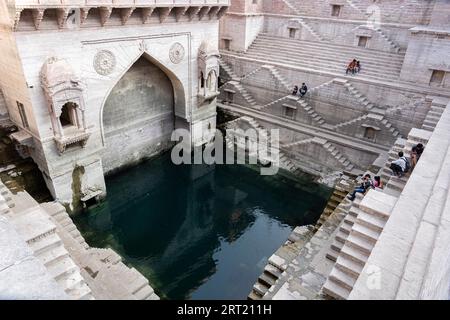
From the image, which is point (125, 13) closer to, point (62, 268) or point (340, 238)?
point (62, 268)

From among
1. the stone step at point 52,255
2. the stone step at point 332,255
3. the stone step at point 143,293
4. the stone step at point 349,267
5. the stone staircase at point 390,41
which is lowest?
the stone step at point 332,255

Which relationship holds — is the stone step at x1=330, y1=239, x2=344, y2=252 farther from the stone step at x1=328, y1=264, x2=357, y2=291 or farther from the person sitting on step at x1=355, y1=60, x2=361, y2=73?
the person sitting on step at x1=355, y1=60, x2=361, y2=73

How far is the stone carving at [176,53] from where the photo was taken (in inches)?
434

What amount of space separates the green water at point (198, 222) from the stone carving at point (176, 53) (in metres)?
4.20

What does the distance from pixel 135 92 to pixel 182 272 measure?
22.4 feet

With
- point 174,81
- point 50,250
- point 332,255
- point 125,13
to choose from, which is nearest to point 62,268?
point 50,250

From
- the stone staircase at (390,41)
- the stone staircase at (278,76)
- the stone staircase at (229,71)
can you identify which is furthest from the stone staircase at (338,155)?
the stone staircase at (229,71)

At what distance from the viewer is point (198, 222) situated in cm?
1025

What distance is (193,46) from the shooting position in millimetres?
11711

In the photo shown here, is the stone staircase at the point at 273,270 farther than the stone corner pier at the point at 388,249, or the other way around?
the stone staircase at the point at 273,270

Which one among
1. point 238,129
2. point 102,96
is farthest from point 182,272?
point 238,129

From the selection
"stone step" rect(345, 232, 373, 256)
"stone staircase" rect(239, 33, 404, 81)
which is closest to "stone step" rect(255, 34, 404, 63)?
"stone staircase" rect(239, 33, 404, 81)

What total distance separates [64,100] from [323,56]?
35.3 ft

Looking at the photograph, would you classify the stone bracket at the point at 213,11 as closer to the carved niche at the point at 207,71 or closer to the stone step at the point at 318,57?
the carved niche at the point at 207,71
